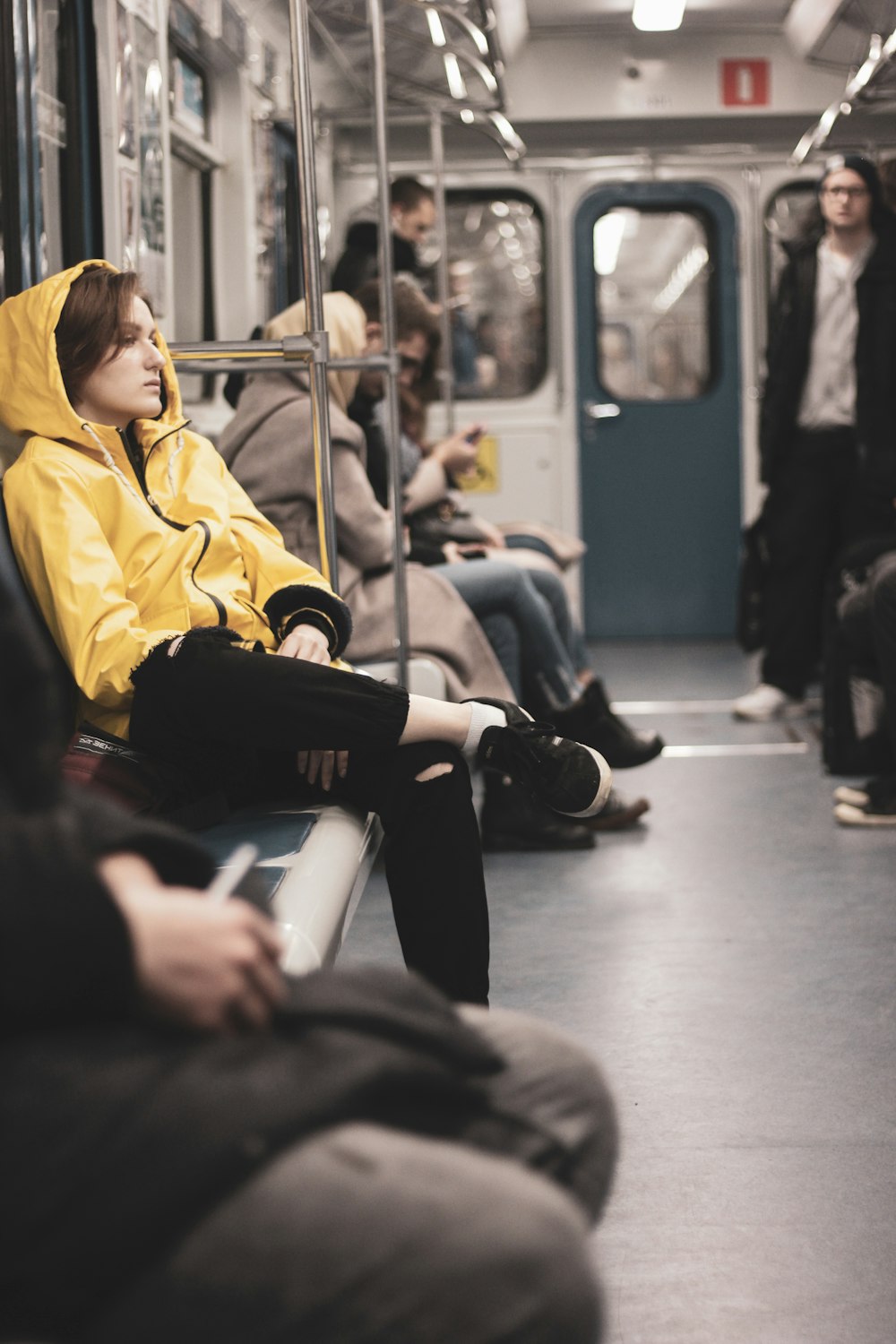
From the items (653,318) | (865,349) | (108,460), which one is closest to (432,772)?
(108,460)

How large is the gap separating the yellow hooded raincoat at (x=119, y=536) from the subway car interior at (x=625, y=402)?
28 centimetres

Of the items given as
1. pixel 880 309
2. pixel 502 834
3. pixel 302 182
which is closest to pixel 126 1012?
pixel 302 182

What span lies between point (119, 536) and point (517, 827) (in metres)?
1.88

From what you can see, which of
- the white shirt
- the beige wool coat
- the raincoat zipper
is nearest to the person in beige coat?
the beige wool coat

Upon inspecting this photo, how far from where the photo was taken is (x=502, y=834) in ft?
13.4

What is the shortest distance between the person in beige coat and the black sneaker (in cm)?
100

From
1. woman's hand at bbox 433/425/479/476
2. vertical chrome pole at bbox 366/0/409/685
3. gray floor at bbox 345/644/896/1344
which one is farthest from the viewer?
woman's hand at bbox 433/425/479/476

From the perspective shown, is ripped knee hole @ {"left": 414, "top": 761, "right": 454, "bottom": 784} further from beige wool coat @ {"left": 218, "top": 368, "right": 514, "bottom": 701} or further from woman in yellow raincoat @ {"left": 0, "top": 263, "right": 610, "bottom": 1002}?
beige wool coat @ {"left": 218, "top": 368, "right": 514, "bottom": 701}

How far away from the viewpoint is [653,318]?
8484 mm

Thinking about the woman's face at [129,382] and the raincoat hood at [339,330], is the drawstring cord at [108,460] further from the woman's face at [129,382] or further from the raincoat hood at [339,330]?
the raincoat hood at [339,330]

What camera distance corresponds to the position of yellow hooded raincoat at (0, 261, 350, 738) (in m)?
2.22

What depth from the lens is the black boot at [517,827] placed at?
13.4 ft

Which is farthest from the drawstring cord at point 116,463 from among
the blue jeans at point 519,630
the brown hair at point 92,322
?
the blue jeans at point 519,630

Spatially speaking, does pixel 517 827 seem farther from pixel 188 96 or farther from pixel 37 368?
pixel 188 96
